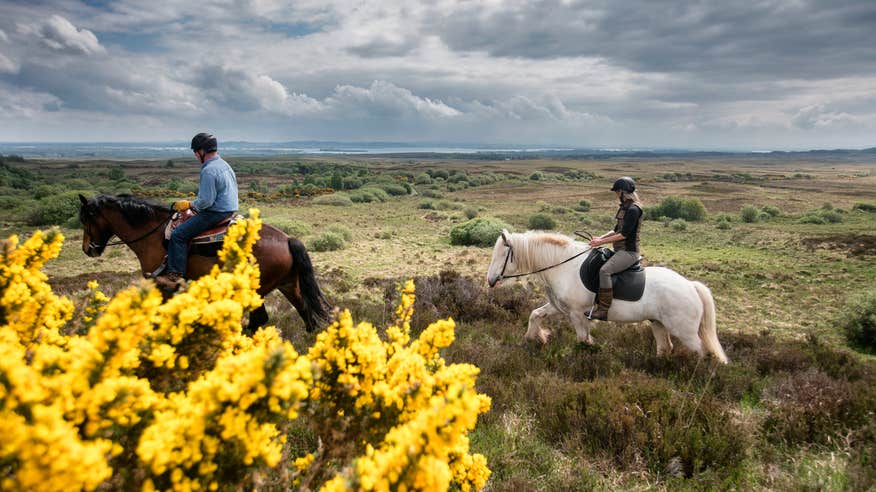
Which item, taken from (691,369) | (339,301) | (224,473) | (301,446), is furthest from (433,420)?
(339,301)

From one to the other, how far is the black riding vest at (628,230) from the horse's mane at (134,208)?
720 centimetres

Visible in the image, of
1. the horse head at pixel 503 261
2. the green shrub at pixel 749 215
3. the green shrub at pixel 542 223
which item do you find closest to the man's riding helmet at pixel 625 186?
the horse head at pixel 503 261

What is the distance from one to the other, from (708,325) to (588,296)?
69.0 inches

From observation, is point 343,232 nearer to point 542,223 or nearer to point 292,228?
point 292,228

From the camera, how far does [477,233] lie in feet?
65.2

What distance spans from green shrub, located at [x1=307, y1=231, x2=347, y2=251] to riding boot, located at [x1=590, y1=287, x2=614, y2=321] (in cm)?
1332

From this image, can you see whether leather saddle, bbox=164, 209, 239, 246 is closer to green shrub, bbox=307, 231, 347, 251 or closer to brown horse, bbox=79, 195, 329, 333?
brown horse, bbox=79, 195, 329, 333

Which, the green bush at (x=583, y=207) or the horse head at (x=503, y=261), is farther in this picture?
the green bush at (x=583, y=207)

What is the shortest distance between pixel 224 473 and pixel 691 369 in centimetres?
632

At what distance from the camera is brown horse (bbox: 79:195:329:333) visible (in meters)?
7.06

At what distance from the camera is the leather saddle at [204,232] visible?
6.63 metres

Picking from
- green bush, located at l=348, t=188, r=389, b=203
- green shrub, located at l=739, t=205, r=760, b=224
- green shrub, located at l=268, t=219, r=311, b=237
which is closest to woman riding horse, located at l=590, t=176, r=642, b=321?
green shrub, located at l=268, t=219, r=311, b=237

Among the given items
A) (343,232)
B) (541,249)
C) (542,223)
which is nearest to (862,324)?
(541,249)

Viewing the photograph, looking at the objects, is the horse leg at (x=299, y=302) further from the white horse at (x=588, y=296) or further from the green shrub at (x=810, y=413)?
the green shrub at (x=810, y=413)
